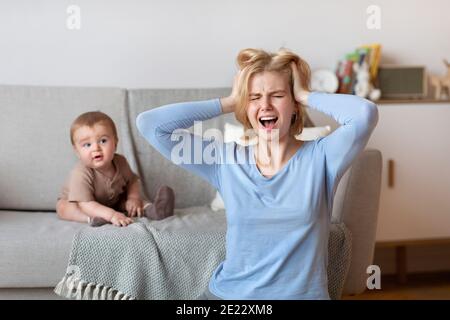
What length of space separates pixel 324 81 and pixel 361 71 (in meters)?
0.16

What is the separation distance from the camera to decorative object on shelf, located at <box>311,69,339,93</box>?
3.03 m

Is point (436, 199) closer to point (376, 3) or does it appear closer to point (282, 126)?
point (376, 3)

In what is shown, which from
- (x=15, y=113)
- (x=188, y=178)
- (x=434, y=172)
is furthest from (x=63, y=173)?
(x=434, y=172)

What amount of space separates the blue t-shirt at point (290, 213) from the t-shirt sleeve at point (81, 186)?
83 cm

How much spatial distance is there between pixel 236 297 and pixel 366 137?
0.45m

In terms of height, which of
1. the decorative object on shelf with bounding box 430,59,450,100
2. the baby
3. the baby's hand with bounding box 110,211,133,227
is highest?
the decorative object on shelf with bounding box 430,59,450,100

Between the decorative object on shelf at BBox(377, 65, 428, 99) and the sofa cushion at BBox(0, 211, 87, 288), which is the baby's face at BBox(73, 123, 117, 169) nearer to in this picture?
the sofa cushion at BBox(0, 211, 87, 288)

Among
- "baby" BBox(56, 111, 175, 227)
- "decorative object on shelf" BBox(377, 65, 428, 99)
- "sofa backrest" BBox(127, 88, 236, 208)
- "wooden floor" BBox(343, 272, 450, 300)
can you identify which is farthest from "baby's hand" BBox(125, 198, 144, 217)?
"decorative object on shelf" BBox(377, 65, 428, 99)

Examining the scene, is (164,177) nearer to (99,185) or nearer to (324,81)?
(99,185)

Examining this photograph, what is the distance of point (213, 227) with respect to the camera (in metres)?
2.09

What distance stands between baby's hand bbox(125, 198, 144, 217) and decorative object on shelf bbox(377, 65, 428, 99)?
130 centimetres

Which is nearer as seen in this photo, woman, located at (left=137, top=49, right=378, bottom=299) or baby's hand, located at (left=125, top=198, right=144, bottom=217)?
woman, located at (left=137, top=49, right=378, bottom=299)
